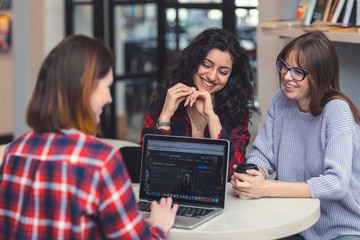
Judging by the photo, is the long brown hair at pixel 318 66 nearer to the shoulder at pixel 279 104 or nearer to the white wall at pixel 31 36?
the shoulder at pixel 279 104

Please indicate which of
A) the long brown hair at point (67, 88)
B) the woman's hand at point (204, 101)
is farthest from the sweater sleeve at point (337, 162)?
the long brown hair at point (67, 88)

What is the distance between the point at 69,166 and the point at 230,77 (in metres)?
1.39

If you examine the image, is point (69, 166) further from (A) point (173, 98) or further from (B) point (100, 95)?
(A) point (173, 98)

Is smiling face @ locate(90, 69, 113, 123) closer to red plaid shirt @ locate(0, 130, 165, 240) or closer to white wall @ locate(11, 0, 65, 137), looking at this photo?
red plaid shirt @ locate(0, 130, 165, 240)

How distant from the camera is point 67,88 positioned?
140 centimetres

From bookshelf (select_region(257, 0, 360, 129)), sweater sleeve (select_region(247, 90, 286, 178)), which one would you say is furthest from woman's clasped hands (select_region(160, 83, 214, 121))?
bookshelf (select_region(257, 0, 360, 129))

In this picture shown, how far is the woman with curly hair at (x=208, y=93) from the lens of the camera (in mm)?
2459

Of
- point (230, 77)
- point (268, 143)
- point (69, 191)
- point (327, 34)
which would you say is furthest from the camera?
point (327, 34)

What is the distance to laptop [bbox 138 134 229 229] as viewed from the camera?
1.95 metres

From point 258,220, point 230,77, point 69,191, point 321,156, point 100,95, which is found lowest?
point 258,220

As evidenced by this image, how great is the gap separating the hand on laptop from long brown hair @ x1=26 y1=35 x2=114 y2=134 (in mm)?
386

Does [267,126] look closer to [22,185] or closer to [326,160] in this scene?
[326,160]

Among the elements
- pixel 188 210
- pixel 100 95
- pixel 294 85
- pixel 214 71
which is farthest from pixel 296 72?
pixel 100 95

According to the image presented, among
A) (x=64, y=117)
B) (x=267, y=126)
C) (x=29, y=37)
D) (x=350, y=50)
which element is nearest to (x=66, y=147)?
(x=64, y=117)
